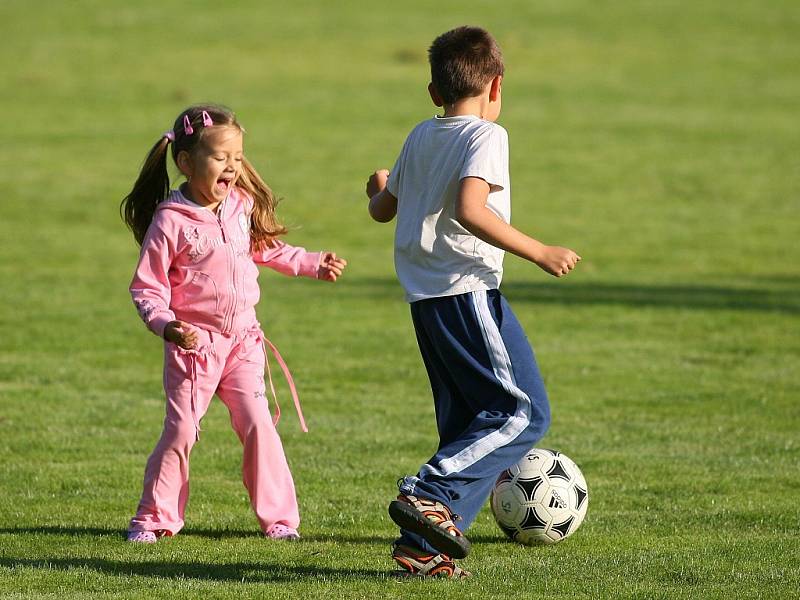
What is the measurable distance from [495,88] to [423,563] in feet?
5.65

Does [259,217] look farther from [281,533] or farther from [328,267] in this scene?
[281,533]

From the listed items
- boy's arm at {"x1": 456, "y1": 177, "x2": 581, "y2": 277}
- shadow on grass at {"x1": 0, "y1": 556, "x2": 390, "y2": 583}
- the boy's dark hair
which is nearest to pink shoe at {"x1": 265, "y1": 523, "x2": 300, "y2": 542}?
shadow on grass at {"x1": 0, "y1": 556, "x2": 390, "y2": 583}

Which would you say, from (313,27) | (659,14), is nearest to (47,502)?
(313,27)

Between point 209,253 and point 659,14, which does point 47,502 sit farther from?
point 659,14

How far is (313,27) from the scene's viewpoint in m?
40.2

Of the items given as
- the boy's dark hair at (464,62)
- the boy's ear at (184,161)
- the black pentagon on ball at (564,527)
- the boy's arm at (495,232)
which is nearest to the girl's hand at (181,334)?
the boy's ear at (184,161)

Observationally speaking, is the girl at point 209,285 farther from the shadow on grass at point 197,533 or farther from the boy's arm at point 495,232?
the boy's arm at point 495,232

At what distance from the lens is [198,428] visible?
232 inches

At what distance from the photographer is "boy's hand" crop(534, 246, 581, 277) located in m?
4.84

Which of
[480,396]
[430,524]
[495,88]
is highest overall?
[495,88]

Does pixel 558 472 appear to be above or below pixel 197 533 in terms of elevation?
above

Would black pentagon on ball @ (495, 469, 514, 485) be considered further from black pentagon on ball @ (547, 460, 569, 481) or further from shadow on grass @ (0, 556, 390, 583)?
shadow on grass @ (0, 556, 390, 583)

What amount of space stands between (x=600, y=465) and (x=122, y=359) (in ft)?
14.7

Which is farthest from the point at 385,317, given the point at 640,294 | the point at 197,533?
the point at 197,533
